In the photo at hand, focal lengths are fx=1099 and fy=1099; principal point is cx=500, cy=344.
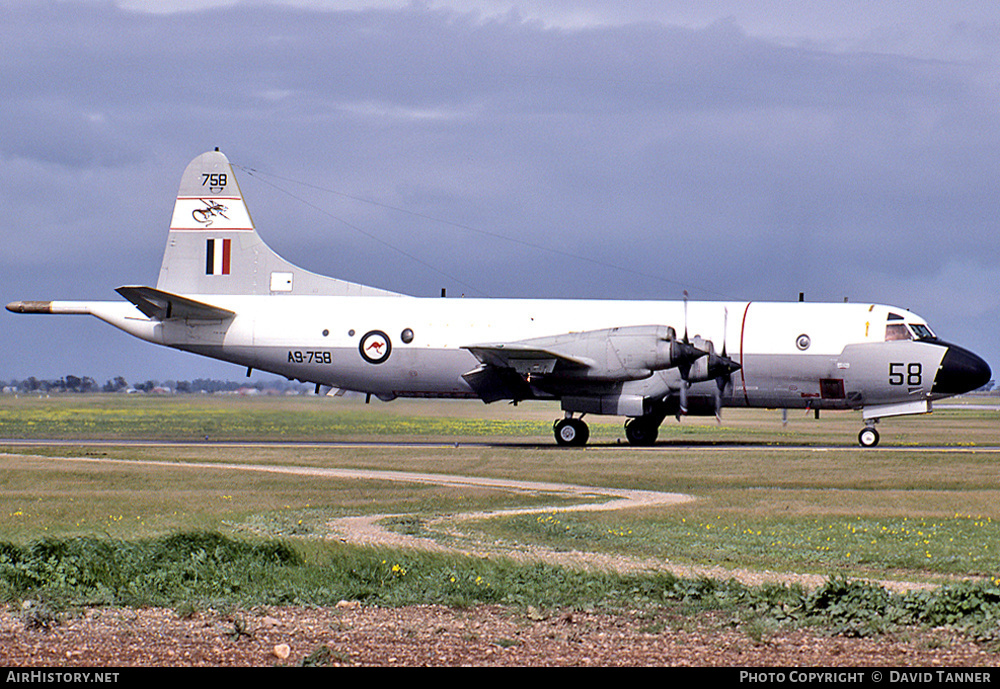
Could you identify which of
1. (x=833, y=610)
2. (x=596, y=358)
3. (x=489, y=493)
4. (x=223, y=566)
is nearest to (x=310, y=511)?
(x=489, y=493)

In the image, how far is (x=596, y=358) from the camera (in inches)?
1464

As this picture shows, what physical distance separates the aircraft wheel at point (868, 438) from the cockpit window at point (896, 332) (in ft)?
11.2

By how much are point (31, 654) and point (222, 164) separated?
37063mm

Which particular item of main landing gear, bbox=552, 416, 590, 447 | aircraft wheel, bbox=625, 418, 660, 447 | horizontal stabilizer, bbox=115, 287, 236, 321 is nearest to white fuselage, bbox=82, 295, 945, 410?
horizontal stabilizer, bbox=115, 287, 236, 321

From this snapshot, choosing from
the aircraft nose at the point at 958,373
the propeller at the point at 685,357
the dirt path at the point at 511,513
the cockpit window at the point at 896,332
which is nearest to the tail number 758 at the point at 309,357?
the dirt path at the point at 511,513

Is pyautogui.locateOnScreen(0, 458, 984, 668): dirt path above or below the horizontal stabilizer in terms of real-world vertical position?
below

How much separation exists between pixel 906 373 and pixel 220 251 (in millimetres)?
26344

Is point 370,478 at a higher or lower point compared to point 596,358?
lower

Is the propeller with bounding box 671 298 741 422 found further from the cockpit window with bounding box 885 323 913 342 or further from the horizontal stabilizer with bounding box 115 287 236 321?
the horizontal stabilizer with bounding box 115 287 236 321

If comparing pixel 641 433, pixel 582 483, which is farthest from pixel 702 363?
pixel 582 483

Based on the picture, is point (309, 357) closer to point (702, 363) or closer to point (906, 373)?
point (702, 363)

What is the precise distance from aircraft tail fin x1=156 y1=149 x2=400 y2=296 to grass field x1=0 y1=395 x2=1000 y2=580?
20.4 ft

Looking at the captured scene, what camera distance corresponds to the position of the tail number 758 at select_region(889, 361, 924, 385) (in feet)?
122
